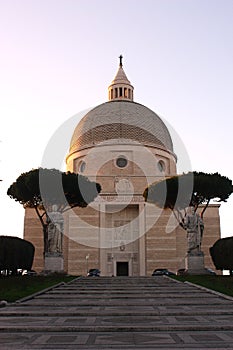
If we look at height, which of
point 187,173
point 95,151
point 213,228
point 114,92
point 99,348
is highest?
point 114,92

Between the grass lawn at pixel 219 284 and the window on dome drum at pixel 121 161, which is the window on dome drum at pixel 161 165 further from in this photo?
the grass lawn at pixel 219 284

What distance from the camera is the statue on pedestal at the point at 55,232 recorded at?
79.4 ft

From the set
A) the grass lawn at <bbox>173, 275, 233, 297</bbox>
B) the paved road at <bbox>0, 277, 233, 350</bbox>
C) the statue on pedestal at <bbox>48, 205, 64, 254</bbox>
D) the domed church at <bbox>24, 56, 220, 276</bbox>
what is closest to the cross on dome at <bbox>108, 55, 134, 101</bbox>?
the domed church at <bbox>24, 56, 220, 276</bbox>

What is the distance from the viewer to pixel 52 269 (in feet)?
80.4

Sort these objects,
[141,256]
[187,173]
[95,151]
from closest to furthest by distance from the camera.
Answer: [187,173] → [141,256] → [95,151]

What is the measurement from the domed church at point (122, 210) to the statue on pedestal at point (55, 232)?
1578 centimetres

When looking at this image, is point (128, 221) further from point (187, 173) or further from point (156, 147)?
point (187, 173)

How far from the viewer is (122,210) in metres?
43.1

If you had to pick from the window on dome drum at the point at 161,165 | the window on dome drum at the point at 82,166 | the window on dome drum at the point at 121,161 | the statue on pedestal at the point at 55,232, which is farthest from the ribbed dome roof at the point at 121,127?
the statue on pedestal at the point at 55,232

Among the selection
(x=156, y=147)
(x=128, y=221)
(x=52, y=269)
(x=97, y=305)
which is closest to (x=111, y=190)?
(x=128, y=221)

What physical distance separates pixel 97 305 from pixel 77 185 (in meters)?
21.7

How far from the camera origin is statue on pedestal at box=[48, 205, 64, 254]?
79.4ft

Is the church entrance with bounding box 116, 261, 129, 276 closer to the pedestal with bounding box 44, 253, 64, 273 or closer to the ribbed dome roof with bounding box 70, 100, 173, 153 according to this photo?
the ribbed dome roof with bounding box 70, 100, 173, 153

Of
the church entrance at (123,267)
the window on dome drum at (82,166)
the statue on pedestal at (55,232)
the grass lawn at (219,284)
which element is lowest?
the grass lawn at (219,284)
